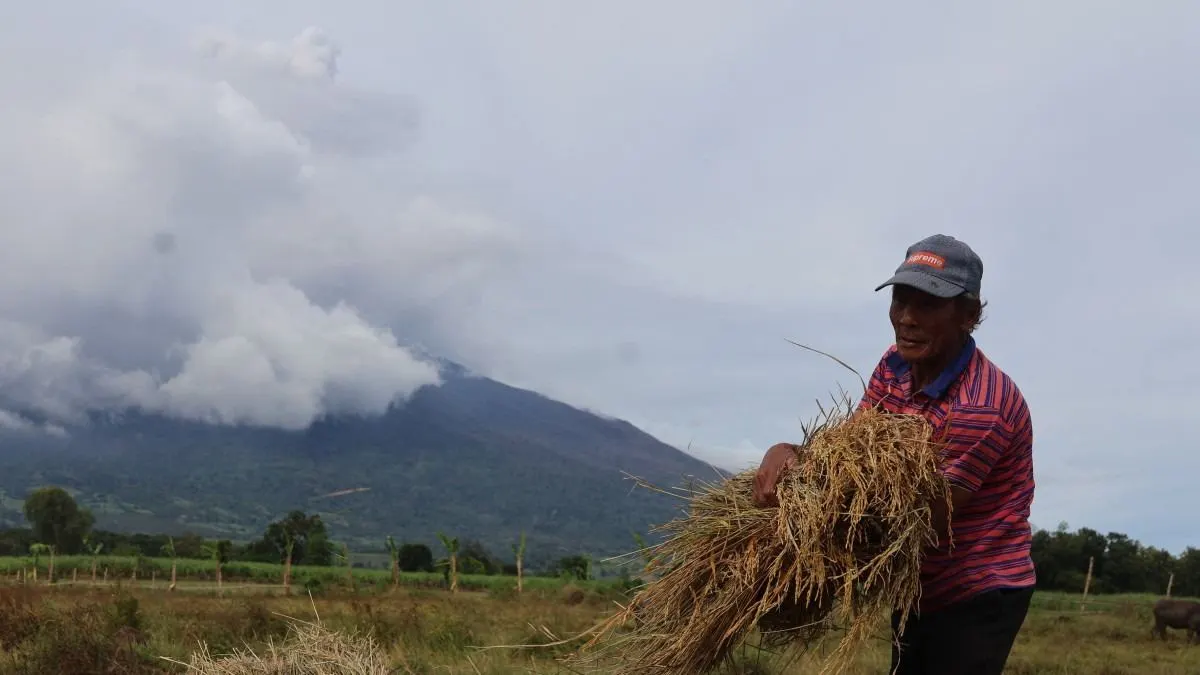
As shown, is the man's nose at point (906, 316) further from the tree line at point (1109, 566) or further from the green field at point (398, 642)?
the tree line at point (1109, 566)

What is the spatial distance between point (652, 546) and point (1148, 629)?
762 inches

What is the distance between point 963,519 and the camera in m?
2.54

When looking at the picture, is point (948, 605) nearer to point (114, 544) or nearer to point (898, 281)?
point (898, 281)

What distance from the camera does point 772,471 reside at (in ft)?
8.11

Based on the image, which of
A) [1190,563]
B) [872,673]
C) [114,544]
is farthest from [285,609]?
[114,544]

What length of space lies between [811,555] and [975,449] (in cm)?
48

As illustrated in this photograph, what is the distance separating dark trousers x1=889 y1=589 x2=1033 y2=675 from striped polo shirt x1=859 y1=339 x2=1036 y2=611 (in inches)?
1.3

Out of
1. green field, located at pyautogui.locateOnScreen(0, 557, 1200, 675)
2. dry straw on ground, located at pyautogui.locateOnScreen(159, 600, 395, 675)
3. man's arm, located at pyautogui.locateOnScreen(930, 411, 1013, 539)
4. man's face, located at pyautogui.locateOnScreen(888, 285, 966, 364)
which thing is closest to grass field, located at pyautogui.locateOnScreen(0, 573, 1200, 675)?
green field, located at pyautogui.locateOnScreen(0, 557, 1200, 675)

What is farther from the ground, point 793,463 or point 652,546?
point 793,463

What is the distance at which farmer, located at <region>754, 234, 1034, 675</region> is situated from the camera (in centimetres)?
243

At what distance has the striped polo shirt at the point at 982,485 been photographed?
2.37m

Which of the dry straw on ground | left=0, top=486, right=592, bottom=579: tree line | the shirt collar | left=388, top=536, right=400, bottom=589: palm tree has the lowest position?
left=0, top=486, right=592, bottom=579: tree line

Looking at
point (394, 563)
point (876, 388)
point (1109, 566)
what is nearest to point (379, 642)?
point (876, 388)

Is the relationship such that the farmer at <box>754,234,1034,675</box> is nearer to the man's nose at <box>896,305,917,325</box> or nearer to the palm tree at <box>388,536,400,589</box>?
the man's nose at <box>896,305,917,325</box>
